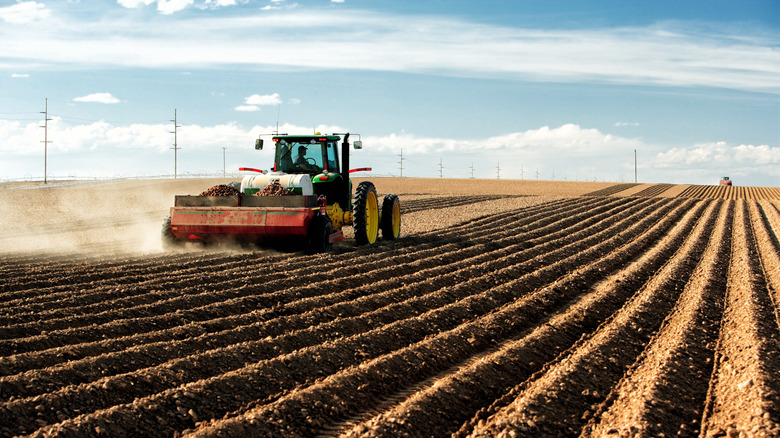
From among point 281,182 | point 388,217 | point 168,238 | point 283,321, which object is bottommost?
point 283,321

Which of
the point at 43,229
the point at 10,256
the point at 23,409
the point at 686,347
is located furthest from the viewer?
the point at 43,229

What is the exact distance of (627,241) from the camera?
13953 mm

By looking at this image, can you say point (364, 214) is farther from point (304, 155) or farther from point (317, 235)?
point (304, 155)

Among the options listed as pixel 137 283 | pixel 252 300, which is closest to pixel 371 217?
pixel 137 283

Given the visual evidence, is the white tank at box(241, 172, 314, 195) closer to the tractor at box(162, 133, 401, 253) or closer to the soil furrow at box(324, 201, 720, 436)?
the tractor at box(162, 133, 401, 253)

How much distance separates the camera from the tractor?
10250mm

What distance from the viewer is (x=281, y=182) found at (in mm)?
11250

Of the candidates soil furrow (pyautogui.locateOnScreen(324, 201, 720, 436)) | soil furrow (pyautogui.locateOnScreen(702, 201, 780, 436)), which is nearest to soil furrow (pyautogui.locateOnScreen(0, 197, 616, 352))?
soil furrow (pyautogui.locateOnScreen(324, 201, 720, 436))

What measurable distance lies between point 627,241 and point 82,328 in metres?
10.9

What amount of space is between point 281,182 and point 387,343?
5937 millimetres

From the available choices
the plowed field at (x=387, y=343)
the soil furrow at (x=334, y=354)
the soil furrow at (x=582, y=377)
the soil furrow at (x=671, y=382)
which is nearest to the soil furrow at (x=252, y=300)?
A: the plowed field at (x=387, y=343)

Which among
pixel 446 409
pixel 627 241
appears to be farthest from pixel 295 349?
pixel 627 241

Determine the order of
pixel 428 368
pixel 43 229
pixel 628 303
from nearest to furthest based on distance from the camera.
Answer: pixel 428 368, pixel 628 303, pixel 43 229

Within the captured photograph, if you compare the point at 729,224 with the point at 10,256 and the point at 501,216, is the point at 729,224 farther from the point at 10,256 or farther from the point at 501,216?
the point at 10,256
